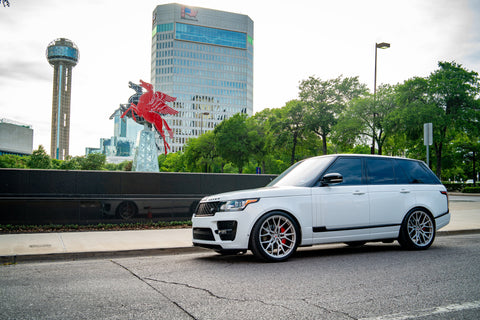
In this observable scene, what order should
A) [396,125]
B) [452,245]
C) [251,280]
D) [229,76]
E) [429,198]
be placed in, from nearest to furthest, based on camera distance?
1. [251,280]
2. [429,198]
3. [452,245]
4. [396,125]
5. [229,76]

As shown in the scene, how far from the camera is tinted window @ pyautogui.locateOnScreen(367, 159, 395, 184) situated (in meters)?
7.80

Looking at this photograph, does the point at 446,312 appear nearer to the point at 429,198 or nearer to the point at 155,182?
the point at 429,198

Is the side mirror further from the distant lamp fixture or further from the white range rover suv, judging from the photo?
the distant lamp fixture

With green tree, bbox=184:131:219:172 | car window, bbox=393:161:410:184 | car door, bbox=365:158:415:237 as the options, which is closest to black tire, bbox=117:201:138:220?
car door, bbox=365:158:415:237

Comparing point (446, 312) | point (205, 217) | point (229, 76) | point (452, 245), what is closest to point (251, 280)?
point (205, 217)

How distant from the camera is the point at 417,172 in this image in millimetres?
8461

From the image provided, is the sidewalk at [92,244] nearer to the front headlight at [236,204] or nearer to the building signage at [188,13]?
the front headlight at [236,204]

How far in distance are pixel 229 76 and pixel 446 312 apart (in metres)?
164

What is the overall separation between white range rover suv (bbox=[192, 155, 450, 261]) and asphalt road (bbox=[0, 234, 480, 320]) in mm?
398

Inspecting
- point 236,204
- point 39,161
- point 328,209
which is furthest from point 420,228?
point 39,161

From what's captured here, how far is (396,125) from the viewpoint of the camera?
36.0 meters

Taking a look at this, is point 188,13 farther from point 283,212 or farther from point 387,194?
point 283,212

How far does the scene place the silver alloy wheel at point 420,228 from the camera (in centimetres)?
799

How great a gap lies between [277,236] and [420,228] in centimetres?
318
